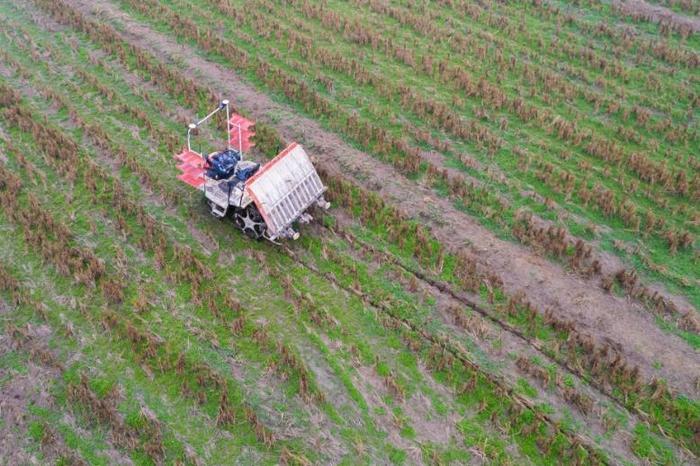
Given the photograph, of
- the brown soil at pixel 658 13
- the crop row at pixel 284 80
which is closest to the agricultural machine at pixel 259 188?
the crop row at pixel 284 80

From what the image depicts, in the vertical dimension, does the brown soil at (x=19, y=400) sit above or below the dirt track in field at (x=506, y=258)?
below

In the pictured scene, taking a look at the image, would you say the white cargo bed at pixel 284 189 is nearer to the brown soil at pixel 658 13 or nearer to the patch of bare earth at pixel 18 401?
the patch of bare earth at pixel 18 401

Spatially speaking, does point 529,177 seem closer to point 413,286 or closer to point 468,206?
point 468,206

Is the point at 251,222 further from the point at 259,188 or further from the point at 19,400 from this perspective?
the point at 19,400

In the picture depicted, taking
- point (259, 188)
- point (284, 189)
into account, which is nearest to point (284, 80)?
point (284, 189)

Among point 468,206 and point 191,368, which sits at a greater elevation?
point 468,206

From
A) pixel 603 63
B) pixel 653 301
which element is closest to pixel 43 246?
pixel 653 301

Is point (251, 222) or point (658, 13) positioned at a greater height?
point (658, 13)
